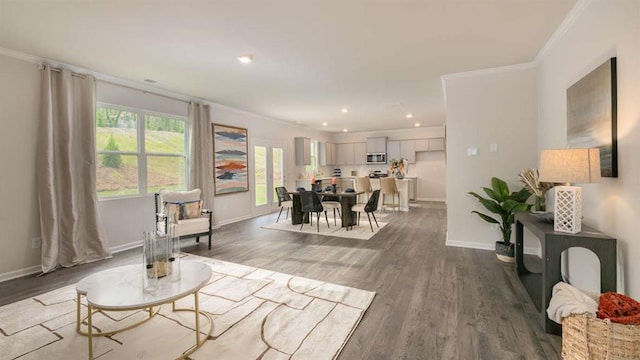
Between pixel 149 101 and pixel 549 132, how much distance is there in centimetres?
595

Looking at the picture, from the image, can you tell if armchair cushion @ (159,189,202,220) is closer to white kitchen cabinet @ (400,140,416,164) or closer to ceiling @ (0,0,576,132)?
ceiling @ (0,0,576,132)

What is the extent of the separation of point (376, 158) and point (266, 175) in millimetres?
4545

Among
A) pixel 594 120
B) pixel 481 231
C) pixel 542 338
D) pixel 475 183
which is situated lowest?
pixel 542 338

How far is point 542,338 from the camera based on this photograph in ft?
6.53

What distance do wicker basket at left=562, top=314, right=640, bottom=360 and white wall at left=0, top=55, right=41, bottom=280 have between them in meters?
5.37

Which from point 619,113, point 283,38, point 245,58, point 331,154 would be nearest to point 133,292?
point 283,38

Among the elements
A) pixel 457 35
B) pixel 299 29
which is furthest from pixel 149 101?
pixel 457 35

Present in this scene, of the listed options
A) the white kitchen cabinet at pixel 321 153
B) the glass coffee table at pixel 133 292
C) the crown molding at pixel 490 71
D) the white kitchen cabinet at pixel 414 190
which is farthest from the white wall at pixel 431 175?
the glass coffee table at pixel 133 292

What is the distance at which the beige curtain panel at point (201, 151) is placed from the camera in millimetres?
5309

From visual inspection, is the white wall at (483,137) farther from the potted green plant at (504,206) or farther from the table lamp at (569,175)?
the table lamp at (569,175)

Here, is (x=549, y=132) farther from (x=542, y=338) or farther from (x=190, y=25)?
(x=190, y=25)

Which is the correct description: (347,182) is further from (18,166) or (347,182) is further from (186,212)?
(18,166)

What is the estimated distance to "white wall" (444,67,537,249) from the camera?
3.87 m

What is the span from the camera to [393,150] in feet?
33.0
